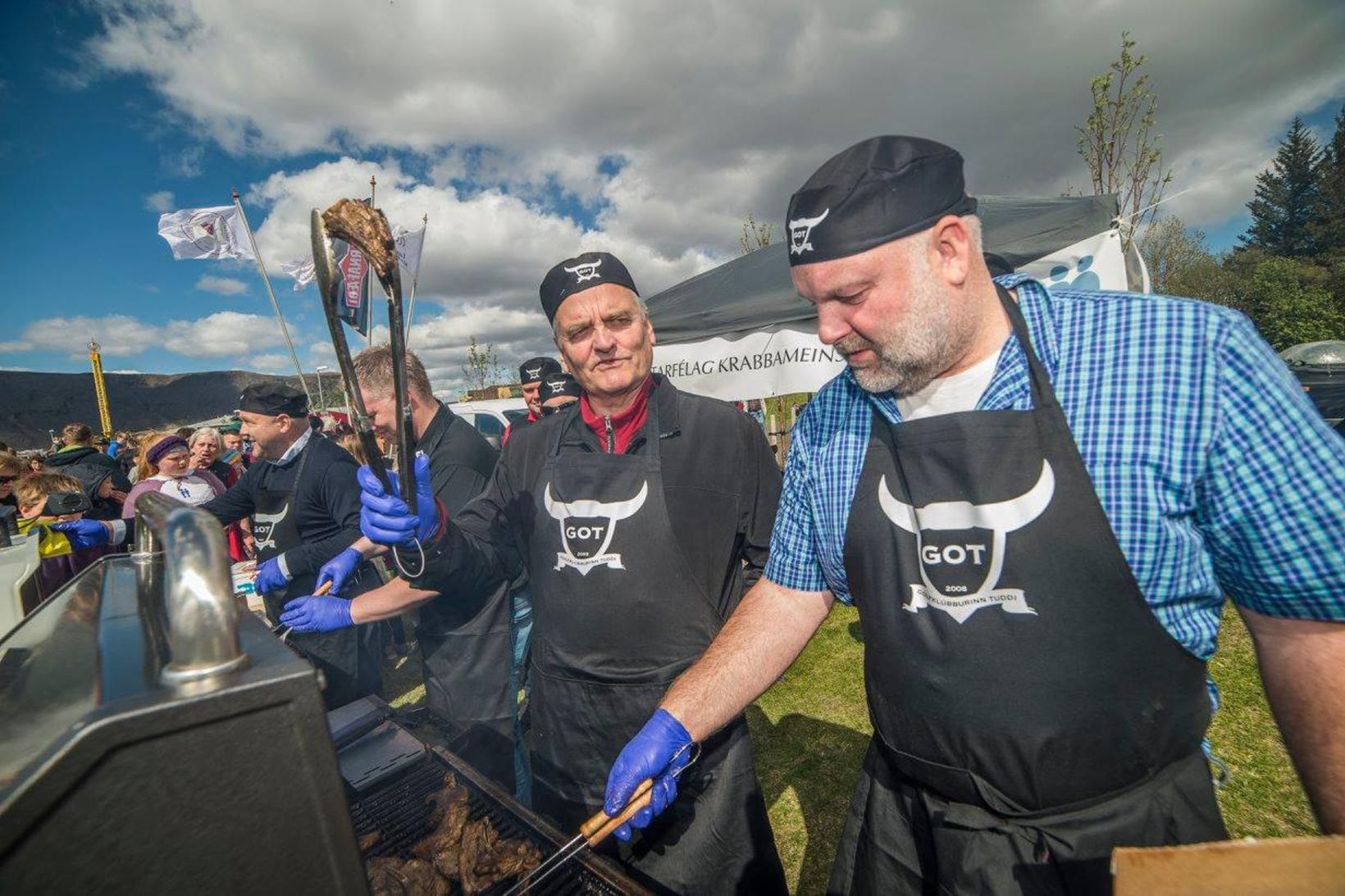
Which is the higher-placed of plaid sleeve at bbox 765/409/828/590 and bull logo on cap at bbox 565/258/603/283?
bull logo on cap at bbox 565/258/603/283

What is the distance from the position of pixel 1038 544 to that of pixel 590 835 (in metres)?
1.16

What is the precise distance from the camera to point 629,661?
1942 mm

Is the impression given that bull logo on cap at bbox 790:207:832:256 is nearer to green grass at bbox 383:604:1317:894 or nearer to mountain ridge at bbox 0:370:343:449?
green grass at bbox 383:604:1317:894

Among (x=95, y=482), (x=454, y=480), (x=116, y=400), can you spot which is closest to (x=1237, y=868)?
(x=454, y=480)

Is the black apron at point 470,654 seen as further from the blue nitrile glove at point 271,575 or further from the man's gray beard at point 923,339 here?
the man's gray beard at point 923,339

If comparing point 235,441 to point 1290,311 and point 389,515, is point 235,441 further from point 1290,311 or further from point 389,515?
point 1290,311

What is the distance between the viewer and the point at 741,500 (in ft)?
6.73

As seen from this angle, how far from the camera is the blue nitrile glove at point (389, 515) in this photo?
5.85ft

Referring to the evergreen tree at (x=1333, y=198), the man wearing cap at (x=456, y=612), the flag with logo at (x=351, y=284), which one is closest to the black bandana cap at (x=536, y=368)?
the man wearing cap at (x=456, y=612)

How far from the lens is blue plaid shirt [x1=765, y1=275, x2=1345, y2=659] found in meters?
0.94

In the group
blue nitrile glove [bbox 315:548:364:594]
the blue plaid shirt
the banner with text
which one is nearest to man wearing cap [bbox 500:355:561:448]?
the banner with text

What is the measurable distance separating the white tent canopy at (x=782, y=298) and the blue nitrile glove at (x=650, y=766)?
263 centimetres

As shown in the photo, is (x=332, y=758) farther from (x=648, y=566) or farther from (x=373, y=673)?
(x=373, y=673)

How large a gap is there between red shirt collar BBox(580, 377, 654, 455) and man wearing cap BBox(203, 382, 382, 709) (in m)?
1.94
